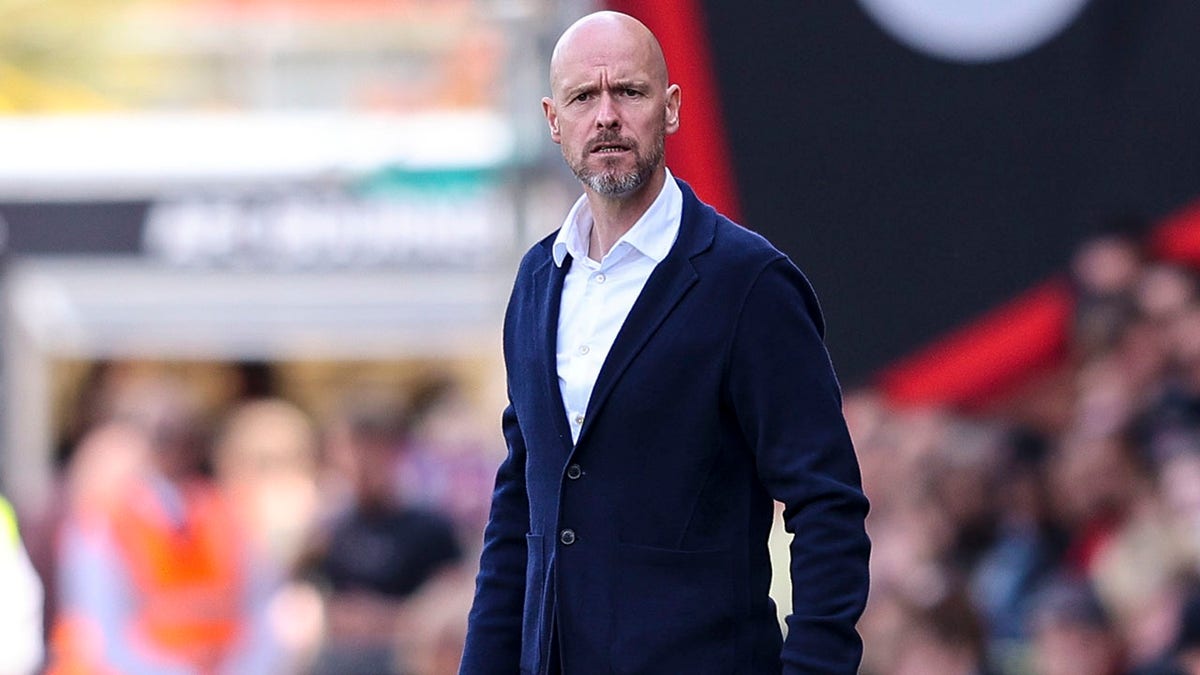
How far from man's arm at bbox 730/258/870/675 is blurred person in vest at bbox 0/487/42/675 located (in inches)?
146

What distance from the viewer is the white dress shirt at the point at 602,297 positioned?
9.99ft

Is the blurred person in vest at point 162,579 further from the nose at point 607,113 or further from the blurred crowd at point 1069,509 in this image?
the nose at point 607,113

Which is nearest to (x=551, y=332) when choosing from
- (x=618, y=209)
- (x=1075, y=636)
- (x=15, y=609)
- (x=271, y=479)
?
(x=618, y=209)

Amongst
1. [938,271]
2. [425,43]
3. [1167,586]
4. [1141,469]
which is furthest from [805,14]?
[425,43]

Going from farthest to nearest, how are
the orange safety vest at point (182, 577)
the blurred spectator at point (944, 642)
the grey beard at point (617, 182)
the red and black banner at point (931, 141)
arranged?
the orange safety vest at point (182, 577), the red and black banner at point (931, 141), the blurred spectator at point (944, 642), the grey beard at point (617, 182)

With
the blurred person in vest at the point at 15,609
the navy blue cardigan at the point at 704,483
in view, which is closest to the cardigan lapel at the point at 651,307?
the navy blue cardigan at the point at 704,483

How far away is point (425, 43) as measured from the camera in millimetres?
16312

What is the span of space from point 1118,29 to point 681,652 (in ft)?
18.3

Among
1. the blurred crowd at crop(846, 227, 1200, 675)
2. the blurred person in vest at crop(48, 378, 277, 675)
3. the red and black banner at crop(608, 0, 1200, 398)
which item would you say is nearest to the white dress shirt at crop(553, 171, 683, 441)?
the blurred crowd at crop(846, 227, 1200, 675)

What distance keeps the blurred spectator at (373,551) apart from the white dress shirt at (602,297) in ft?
16.4

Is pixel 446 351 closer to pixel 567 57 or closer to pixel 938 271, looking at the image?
pixel 938 271

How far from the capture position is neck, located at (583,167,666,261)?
10.1 feet

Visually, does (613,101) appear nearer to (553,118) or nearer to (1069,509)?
(553,118)

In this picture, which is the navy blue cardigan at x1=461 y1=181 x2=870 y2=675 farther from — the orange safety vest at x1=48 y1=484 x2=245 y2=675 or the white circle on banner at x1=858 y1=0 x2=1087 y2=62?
the orange safety vest at x1=48 y1=484 x2=245 y2=675
